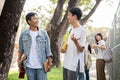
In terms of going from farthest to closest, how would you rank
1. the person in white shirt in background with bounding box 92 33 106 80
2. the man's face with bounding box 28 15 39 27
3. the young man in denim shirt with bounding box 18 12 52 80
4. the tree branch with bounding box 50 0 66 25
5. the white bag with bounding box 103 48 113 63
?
the tree branch with bounding box 50 0 66 25
the person in white shirt in background with bounding box 92 33 106 80
the white bag with bounding box 103 48 113 63
the man's face with bounding box 28 15 39 27
the young man in denim shirt with bounding box 18 12 52 80

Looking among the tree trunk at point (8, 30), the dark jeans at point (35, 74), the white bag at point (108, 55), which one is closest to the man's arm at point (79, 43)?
the dark jeans at point (35, 74)

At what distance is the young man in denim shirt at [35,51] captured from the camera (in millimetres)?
6277

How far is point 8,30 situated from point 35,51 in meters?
1.26

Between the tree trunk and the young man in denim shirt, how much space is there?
92cm

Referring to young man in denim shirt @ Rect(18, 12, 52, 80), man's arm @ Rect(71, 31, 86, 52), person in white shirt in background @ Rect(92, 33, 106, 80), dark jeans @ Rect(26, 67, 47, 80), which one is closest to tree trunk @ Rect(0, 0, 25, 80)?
young man in denim shirt @ Rect(18, 12, 52, 80)

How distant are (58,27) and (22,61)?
45.4ft

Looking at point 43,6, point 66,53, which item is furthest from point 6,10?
point 43,6

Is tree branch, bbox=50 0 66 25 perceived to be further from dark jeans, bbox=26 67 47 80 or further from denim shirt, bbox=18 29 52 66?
dark jeans, bbox=26 67 47 80

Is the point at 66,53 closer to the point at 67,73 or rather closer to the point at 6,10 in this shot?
the point at 67,73

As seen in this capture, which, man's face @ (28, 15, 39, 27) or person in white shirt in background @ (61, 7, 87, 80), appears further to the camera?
man's face @ (28, 15, 39, 27)

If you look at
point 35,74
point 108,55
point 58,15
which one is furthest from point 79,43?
point 58,15

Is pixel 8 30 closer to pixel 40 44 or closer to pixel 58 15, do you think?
pixel 40 44

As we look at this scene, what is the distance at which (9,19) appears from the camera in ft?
24.3

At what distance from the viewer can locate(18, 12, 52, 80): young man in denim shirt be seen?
20.6 ft
